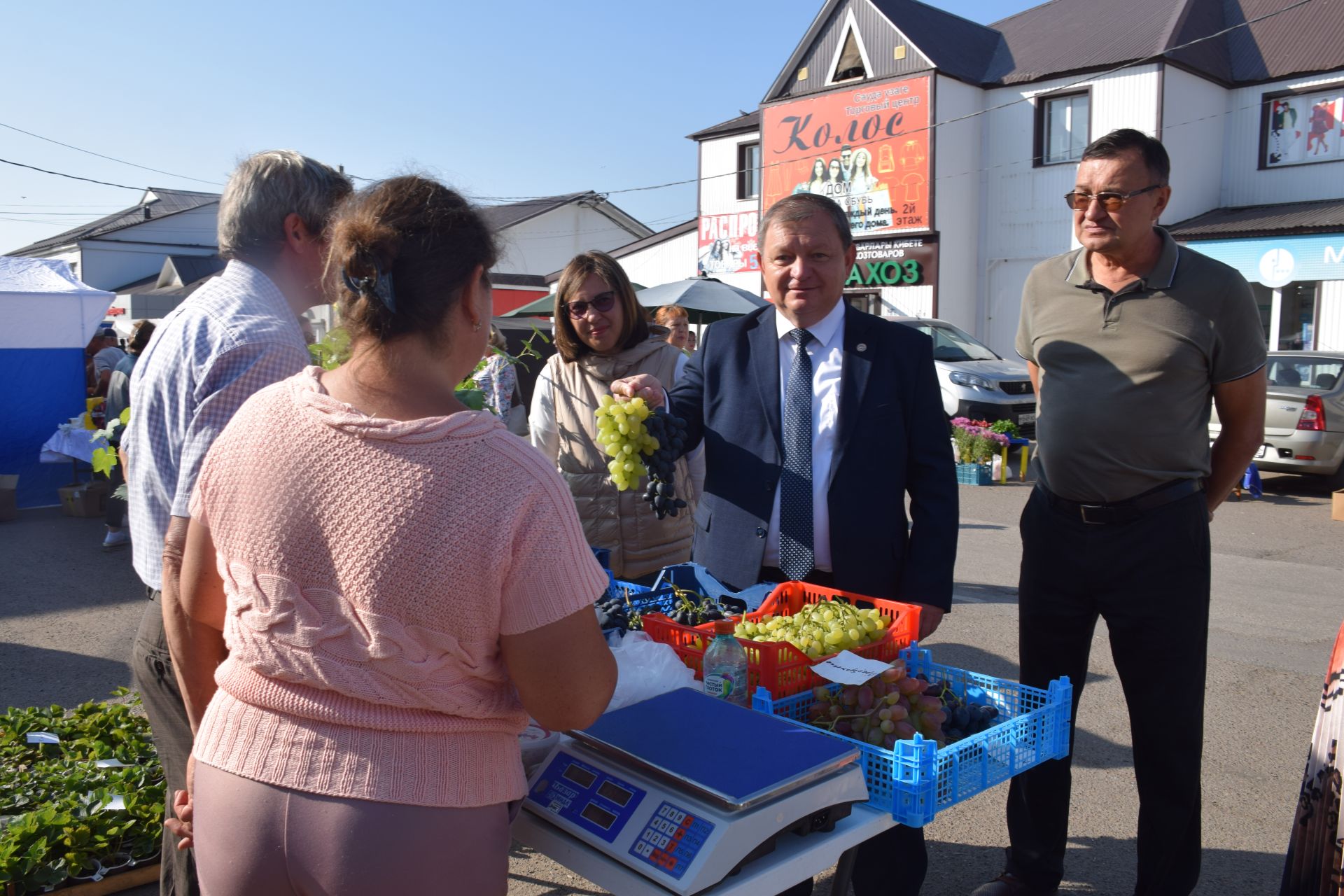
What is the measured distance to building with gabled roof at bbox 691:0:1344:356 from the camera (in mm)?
17750

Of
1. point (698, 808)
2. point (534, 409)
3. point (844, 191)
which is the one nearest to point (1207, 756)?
point (534, 409)

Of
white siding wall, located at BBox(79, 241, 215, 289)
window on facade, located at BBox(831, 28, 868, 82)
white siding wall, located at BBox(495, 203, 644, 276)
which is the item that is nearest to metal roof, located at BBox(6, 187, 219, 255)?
white siding wall, located at BBox(79, 241, 215, 289)

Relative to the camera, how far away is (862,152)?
69.1 feet

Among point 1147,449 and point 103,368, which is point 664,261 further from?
point 1147,449

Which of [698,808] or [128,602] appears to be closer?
[698,808]

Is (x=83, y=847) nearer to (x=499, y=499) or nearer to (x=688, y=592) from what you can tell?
(x=688, y=592)

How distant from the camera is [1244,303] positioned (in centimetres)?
277

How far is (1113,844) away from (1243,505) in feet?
27.8

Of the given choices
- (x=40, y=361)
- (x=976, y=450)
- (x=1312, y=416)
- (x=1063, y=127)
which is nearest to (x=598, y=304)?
(x=976, y=450)

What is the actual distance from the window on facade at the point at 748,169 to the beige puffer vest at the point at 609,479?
65.8 feet

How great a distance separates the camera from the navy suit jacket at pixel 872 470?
8.96 ft

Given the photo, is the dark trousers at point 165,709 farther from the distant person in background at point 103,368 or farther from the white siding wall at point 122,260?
the white siding wall at point 122,260

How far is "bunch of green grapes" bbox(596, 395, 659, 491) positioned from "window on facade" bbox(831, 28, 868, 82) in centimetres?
2056

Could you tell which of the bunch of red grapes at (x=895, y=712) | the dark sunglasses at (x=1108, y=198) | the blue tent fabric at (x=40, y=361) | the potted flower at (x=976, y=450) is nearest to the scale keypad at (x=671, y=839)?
the bunch of red grapes at (x=895, y=712)
